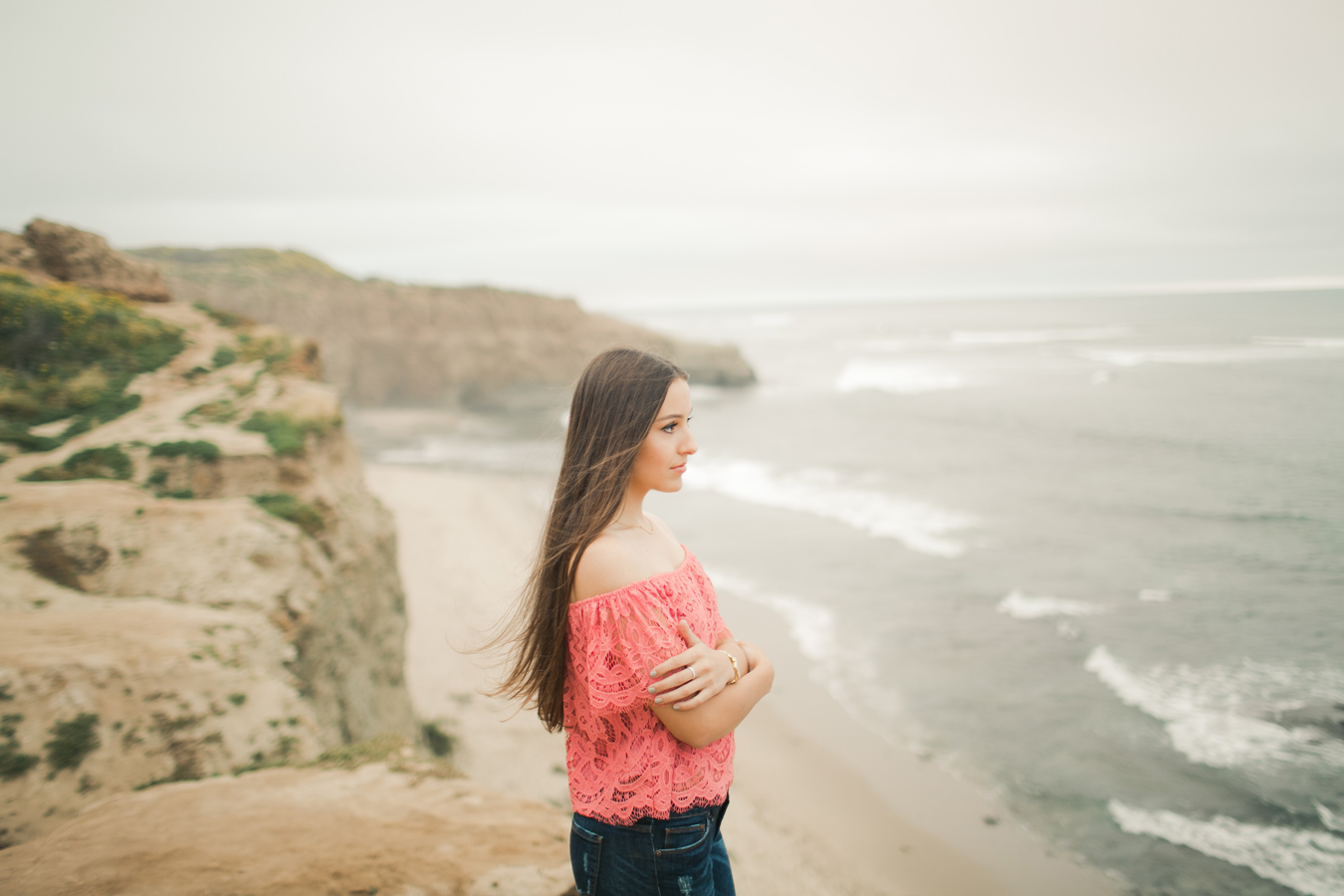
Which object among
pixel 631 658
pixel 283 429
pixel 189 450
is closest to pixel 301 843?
pixel 631 658

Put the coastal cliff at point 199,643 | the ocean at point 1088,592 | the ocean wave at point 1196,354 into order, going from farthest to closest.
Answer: the ocean wave at point 1196,354, the ocean at point 1088,592, the coastal cliff at point 199,643

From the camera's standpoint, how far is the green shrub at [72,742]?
319 centimetres

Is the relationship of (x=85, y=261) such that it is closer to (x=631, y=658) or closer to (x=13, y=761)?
(x=13, y=761)

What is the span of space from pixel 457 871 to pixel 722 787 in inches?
74.3

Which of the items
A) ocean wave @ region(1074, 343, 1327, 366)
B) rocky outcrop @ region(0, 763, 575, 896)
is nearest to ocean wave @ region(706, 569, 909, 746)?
rocky outcrop @ region(0, 763, 575, 896)

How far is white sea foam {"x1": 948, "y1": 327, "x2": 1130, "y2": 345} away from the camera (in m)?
68.5

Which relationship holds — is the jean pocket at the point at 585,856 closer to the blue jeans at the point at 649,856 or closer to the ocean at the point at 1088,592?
the blue jeans at the point at 649,856

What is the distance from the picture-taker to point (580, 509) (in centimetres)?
187

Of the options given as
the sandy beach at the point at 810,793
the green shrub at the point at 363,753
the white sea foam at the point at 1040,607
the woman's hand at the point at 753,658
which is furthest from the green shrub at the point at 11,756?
the white sea foam at the point at 1040,607

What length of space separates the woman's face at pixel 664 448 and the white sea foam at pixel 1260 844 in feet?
24.0

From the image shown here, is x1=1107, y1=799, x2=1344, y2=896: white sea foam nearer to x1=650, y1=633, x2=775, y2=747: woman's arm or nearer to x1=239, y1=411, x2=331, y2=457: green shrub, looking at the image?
x1=650, y1=633, x2=775, y2=747: woman's arm

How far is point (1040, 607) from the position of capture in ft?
36.3

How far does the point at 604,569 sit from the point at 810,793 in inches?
263

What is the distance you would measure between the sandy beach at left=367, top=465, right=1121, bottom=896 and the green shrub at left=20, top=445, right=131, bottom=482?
2959 millimetres
